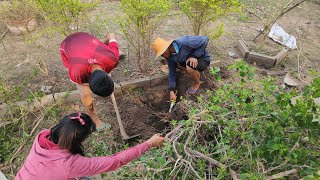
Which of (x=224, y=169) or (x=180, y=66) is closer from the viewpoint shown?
(x=224, y=169)

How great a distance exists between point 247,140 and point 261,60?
2.64m

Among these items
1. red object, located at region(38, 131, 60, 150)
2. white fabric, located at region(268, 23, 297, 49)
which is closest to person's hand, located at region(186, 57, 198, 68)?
red object, located at region(38, 131, 60, 150)

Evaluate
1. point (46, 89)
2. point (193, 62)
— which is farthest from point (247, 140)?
point (46, 89)

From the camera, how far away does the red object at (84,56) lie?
3.09 m

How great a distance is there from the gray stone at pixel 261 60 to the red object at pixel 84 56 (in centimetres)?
251

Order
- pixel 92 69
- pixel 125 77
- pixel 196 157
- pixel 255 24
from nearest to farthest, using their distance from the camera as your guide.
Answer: pixel 196 157
pixel 92 69
pixel 125 77
pixel 255 24

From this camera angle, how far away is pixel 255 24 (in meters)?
5.81

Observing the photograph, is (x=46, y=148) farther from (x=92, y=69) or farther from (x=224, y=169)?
(x=224, y=169)

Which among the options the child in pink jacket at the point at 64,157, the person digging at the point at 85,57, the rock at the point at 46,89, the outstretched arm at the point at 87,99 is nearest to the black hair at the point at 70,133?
the child in pink jacket at the point at 64,157

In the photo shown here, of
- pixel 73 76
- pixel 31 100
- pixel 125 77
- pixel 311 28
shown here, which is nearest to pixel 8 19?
pixel 31 100

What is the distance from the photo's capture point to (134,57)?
15.8 feet

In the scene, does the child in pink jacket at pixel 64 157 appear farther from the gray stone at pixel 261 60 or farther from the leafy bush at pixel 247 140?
the gray stone at pixel 261 60

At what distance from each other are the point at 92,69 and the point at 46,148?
1.02 meters

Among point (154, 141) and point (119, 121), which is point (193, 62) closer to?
point (119, 121)
